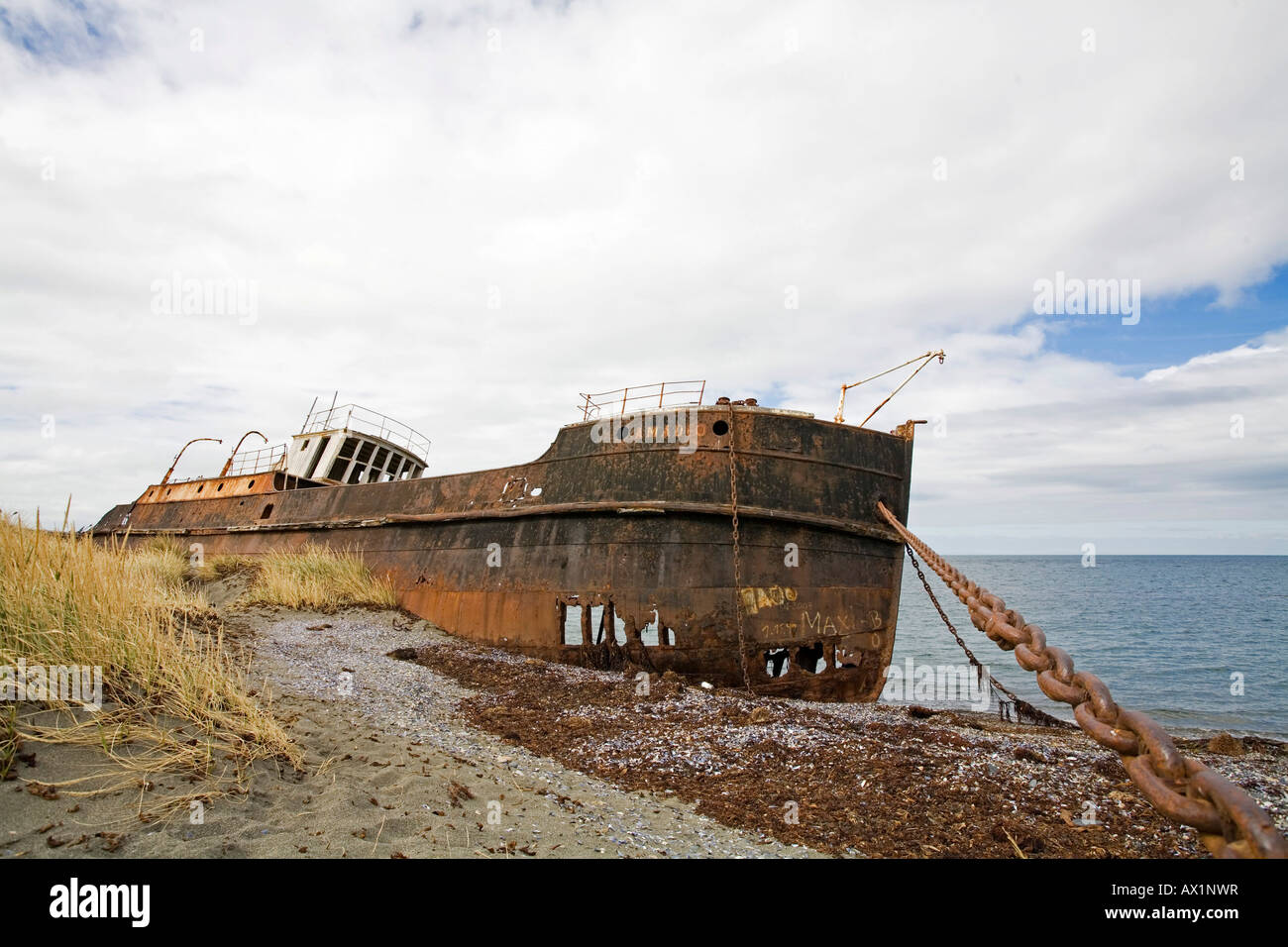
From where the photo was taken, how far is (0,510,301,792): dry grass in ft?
10.3

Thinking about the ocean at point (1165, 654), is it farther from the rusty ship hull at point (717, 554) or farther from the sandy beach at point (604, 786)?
the rusty ship hull at point (717, 554)

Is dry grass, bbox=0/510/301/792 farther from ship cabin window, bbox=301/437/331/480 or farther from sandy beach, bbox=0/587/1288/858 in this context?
ship cabin window, bbox=301/437/331/480

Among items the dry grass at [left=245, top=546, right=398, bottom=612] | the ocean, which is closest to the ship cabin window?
the dry grass at [left=245, top=546, right=398, bottom=612]

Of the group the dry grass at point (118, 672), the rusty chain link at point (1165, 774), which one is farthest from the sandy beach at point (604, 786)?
the rusty chain link at point (1165, 774)

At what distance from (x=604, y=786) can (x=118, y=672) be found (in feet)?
9.33

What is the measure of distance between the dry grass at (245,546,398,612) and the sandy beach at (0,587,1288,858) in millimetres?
3862

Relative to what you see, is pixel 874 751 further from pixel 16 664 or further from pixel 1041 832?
pixel 16 664

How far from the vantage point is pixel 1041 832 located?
3.62 meters

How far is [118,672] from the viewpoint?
370 cm

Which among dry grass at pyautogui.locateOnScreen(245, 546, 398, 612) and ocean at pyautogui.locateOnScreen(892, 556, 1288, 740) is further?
ocean at pyautogui.locateOnScreen(892, 556, 1288, 740)

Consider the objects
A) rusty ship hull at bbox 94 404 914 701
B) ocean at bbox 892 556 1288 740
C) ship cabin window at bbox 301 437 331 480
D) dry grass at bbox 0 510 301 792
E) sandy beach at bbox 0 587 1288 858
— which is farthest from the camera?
ship cabin window at bbox 301 437 331 480
